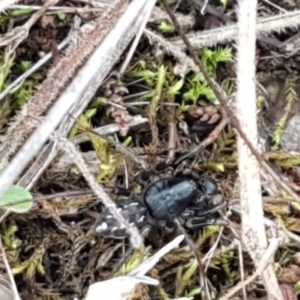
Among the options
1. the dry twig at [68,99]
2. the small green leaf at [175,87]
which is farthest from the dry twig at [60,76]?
the small green leaf at [175,87]

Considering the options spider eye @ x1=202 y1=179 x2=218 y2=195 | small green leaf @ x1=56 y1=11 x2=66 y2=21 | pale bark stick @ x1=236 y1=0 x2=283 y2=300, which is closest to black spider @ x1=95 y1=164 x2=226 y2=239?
spider eye @ x1=202 y1=179 x2=218 y2=195

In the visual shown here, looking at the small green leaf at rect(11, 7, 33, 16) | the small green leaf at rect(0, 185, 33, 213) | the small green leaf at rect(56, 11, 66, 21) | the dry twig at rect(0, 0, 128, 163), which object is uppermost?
the small green leaf at rect(11, 7, 33, 16)

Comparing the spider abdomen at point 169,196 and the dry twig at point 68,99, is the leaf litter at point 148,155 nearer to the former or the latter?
the spider abdomen at point 169,196

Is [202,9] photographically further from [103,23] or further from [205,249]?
[205,249]

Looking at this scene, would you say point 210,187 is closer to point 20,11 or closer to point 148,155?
point 148,155

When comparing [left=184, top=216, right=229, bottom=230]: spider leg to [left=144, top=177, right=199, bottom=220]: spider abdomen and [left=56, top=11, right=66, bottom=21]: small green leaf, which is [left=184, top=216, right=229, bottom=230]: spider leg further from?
[left=56, top=11, right=66, bottom=21]: small green leaf
